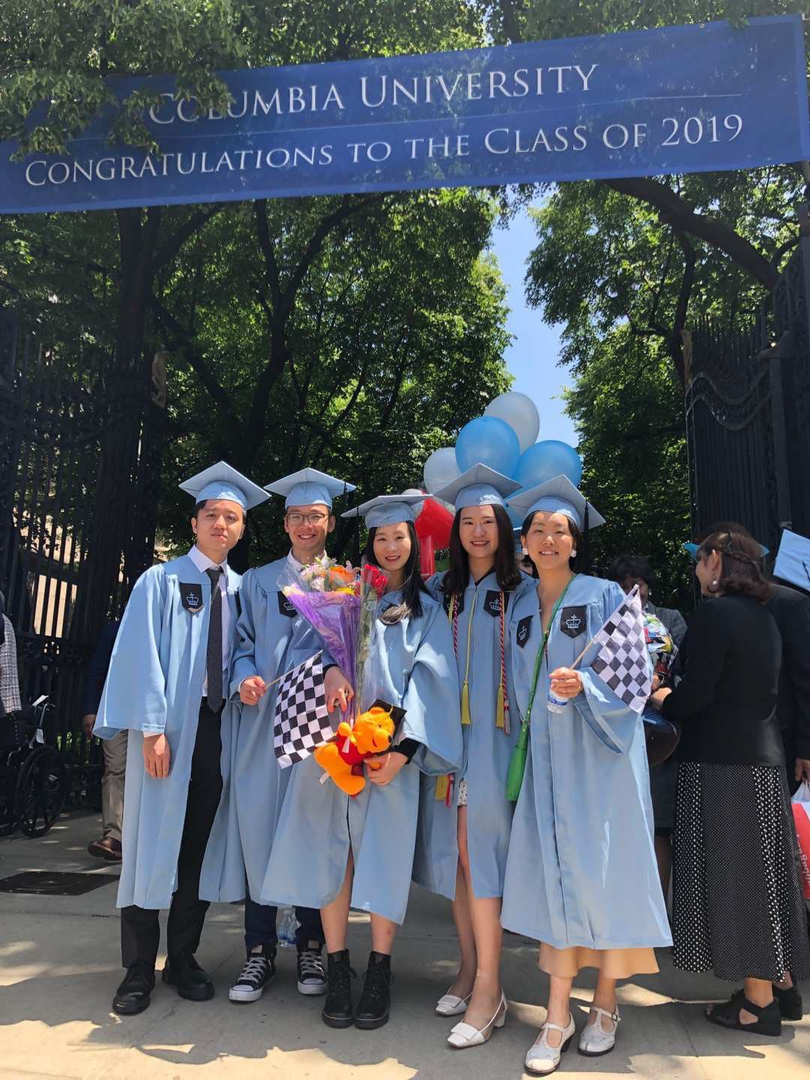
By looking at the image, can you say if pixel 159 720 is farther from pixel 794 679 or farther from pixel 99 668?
pixel 99 668

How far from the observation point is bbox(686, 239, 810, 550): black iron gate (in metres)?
5.20

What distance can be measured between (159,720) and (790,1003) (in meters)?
2.82

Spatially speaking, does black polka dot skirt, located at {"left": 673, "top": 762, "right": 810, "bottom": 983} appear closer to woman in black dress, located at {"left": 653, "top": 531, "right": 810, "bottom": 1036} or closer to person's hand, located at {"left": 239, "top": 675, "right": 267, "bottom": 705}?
woman in black dress, located at {"left": 653, "top": 531, "right": 810, "bottom": 1036}

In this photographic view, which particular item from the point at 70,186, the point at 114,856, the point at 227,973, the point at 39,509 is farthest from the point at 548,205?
the point at 227,973

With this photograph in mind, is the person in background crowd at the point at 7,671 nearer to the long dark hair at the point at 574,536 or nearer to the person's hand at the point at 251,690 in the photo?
the person's hand at the point at 251,690

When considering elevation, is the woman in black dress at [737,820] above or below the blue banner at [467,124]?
below

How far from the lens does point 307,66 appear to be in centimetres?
657

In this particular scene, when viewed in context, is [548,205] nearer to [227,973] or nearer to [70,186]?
[70,186]

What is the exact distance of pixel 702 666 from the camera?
347cm

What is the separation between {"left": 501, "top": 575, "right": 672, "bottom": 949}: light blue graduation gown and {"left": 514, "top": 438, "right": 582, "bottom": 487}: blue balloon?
60.4 inches

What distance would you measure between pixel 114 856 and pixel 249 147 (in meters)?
5.50

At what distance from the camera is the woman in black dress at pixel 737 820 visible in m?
3.32

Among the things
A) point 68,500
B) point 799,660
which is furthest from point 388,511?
point 68,500

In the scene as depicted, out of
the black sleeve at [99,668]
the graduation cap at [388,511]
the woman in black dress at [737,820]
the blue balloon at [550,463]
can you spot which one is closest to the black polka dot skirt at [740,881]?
the woman in black dress at [737,820]
